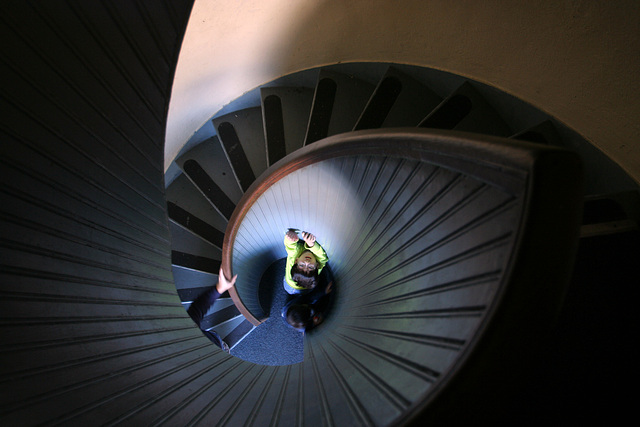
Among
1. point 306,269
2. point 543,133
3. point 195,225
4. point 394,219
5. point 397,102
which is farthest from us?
point 195,225

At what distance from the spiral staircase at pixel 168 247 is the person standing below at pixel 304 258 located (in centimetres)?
79

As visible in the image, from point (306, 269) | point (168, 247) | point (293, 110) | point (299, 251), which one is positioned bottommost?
point (306, 269)

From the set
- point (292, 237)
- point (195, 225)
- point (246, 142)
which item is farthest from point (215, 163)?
point (292, 237)

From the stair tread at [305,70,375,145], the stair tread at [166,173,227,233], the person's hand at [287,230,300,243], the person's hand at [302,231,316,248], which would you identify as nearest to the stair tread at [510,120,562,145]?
the stair tread at [305,70,375,145]

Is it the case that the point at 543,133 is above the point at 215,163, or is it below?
below

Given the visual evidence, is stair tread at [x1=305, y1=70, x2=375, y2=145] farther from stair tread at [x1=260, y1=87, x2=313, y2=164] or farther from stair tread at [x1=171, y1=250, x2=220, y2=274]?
stair tread at [x1=171, y1=250, x2=220, y2=274]

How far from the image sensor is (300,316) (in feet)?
11.3

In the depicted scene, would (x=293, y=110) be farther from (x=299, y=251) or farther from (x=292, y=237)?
(x=299, y=251)

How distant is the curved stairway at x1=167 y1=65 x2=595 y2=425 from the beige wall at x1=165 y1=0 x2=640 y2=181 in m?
0.17

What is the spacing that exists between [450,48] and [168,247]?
246 centimetres

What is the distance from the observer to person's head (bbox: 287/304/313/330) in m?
3.44

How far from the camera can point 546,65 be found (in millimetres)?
2074

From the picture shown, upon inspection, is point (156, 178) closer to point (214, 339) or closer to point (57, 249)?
point (57, 249)

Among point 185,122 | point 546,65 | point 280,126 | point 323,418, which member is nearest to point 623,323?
point 323,418
